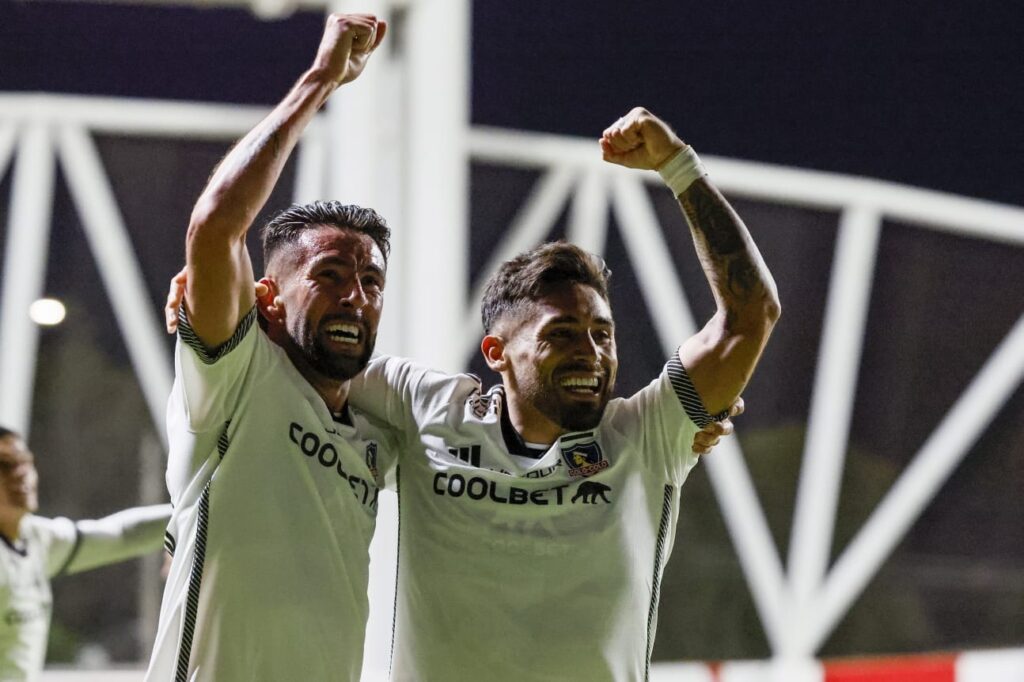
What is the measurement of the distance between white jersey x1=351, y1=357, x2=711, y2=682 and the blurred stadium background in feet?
11.7

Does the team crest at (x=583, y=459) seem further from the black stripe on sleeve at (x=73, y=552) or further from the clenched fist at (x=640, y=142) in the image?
the black stripe on sleeve at (x=73, y=552)

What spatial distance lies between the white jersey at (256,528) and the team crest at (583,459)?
357mm

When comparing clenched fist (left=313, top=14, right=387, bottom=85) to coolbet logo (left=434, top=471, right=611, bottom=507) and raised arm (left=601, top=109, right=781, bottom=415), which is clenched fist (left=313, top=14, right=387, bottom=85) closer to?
raised arm (left=601, top=109, right=781, bottom=415)

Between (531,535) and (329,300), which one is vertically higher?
(329,300)

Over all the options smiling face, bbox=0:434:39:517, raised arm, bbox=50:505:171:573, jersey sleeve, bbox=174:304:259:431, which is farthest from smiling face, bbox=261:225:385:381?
smiling face, bbox=0:434:39:517

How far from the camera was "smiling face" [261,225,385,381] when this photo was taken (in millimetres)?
2010

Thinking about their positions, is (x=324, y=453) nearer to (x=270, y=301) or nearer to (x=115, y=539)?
(x=270, y=301)

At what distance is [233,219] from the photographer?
71.3 inches

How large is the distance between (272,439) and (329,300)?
0.24 meters

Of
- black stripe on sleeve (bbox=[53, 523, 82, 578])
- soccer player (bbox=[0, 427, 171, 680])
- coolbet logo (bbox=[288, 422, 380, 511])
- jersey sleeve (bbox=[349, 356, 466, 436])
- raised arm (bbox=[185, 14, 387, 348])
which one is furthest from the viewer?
soccer player (bbox=[0, 427, 171, 680])

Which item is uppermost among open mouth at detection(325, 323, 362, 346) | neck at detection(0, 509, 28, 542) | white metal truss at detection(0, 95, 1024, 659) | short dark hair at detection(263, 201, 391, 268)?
white metal truss at detection(0, 95, 1024, 659)

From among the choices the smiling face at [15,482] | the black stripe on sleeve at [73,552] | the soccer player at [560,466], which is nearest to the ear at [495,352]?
the soccer player at [560,466]

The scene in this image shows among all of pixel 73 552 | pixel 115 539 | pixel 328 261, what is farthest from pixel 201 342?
pixel 73 552

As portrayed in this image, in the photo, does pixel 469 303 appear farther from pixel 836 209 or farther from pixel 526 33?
pixel 836 209
